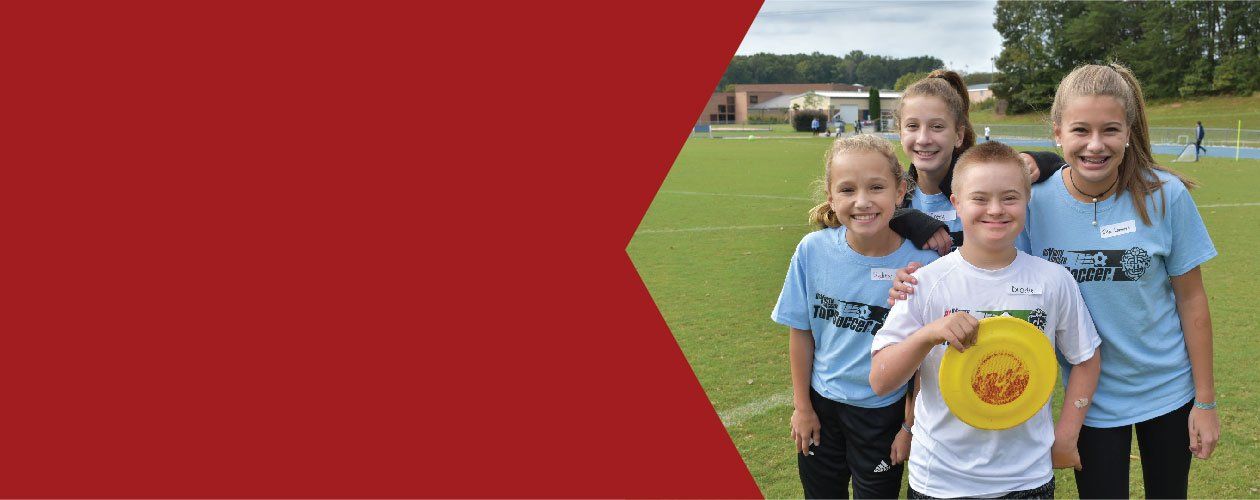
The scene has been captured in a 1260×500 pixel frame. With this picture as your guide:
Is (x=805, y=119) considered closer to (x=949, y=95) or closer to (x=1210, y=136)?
(x=1210, y=136)

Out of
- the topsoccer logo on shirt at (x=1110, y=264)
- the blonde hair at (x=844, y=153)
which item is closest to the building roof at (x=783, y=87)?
the blonde hair at (x=844, y=153)

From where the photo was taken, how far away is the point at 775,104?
94125 mm

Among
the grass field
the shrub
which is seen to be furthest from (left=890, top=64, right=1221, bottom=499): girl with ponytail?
the shrub

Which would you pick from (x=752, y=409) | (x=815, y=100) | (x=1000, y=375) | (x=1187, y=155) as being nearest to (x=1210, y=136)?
(x=1187, y=155)

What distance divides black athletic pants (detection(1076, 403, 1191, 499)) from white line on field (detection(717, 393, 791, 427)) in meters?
2.29

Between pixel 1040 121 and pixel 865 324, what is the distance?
0.92 metres

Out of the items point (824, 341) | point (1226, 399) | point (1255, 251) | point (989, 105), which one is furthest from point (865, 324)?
point (989, 105)

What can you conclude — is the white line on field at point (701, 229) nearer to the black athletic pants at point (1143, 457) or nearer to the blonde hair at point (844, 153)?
the blonde hair at point (844, 153)

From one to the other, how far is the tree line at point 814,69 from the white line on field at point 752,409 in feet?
236

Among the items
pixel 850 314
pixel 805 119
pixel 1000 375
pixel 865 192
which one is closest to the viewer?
pixel 1000 375

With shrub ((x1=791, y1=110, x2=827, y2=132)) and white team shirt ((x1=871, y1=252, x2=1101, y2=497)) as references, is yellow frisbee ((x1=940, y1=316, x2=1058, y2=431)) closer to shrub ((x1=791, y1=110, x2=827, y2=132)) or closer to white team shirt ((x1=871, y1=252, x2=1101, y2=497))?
white team shirt ((x1=871, y1=252, x2=1101, y2=497))

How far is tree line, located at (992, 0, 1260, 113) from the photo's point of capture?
4438 centimetres

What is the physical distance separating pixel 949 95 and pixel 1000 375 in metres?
1.14

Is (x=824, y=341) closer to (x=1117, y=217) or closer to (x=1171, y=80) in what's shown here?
(x=1117, y=217)
